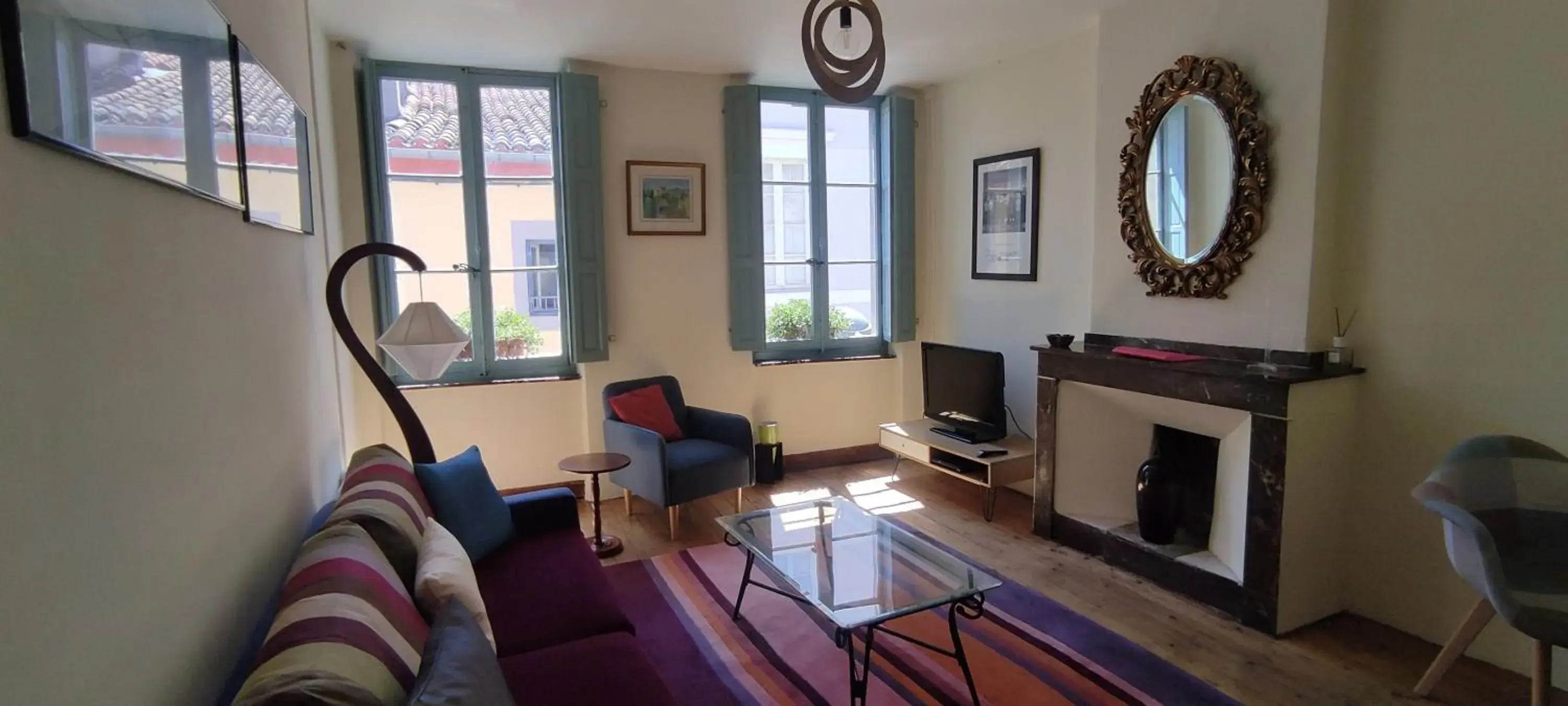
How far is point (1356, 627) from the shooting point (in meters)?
2.86

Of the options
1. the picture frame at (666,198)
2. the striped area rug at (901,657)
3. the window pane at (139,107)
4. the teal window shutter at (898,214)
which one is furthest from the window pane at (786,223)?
the window pane at (139,107)

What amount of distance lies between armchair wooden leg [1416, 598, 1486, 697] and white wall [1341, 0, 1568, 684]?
0.35 metres

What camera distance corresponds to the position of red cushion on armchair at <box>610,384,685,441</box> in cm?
421

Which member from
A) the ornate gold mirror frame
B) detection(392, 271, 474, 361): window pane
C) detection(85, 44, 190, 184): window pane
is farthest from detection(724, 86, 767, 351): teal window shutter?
detection(85, 44, 190, 184): window pane

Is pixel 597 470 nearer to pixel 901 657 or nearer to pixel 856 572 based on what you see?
pixel 856 572

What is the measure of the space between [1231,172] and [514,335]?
12.7ft

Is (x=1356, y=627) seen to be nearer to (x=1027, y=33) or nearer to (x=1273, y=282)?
(x=1273, y=282)

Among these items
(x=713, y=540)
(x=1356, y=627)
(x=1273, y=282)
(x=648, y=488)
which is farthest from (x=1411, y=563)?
(x=648, y=488)

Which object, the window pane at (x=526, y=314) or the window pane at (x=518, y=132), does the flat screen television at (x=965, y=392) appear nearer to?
the window pane at (x=526, y=314)

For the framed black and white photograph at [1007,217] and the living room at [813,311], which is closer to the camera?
the living room at [813,311]

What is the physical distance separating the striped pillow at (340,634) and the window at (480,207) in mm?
2829

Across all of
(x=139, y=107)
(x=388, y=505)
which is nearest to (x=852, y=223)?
(x=388, y=505)

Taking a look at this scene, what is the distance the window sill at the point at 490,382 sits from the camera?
423 centimetres

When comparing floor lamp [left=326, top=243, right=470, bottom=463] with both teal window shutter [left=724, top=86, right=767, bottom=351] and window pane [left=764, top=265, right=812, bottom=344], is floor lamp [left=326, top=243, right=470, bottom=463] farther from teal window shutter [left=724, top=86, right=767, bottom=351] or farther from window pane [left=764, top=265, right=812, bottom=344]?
window pane [left=764, top=265, right=812, bottom=344]
